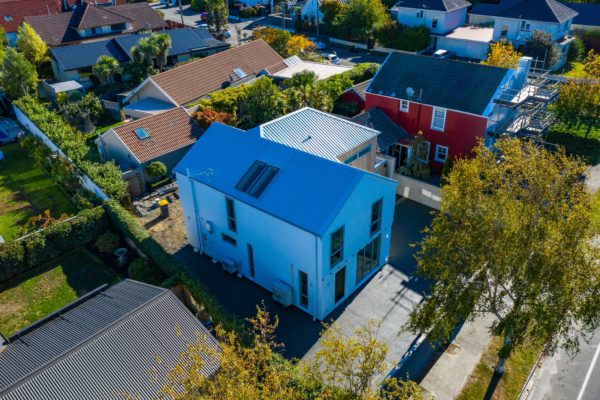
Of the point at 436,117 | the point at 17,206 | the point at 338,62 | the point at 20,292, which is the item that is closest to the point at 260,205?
the point at 20,292

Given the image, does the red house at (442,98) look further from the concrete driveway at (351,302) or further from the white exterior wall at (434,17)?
the white exterior wall at (434,17)

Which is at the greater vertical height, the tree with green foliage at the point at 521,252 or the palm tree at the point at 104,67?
the tree with green foliage at the point at 521,252

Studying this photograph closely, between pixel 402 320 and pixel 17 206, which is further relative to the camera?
pixel 17 206

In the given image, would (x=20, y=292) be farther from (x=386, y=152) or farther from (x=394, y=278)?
(x=386, y=152)

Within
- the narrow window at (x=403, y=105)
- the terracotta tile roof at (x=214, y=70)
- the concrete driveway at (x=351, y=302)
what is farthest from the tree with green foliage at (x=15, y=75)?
the narrow window at (x=403, y=105)

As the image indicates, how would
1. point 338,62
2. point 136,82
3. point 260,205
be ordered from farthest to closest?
point 338,62, point 136,82, point 260,205

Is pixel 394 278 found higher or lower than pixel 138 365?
lower
